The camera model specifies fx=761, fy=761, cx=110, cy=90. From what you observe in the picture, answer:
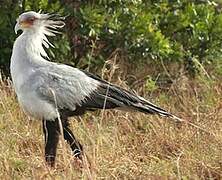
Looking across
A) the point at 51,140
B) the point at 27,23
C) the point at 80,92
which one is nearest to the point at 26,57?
the point at 27,23

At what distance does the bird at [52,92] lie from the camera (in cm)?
522

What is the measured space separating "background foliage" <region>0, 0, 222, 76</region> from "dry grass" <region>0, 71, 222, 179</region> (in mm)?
672

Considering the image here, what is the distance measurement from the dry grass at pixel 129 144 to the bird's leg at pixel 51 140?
0.08 m

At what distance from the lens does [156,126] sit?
633cm

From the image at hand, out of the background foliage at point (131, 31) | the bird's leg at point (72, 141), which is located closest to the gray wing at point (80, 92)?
the bird's leg at point (72, 141)

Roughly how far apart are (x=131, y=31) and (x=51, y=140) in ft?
9.10

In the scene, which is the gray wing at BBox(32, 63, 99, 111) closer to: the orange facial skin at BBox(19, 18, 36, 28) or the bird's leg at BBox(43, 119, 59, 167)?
the bird's leg at BBox(43, 119, 59, 167)

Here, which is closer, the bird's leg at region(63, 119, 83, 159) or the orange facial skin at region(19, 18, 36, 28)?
the bird's leg at region(63, 119, 83, 159)

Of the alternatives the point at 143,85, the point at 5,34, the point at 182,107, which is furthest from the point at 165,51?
the point at 5,34

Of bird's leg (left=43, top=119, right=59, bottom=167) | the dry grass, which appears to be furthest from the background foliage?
bird's leg (left=43, top=119, right=59, bottom=167)

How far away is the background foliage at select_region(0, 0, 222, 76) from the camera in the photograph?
758cm

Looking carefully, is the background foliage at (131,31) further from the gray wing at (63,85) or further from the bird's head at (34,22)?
the gray wing at (63,85)

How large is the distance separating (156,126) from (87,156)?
106 centimetres

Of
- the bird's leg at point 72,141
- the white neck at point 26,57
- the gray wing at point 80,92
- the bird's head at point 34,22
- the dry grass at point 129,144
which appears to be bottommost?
the dry grass at point 129,144
